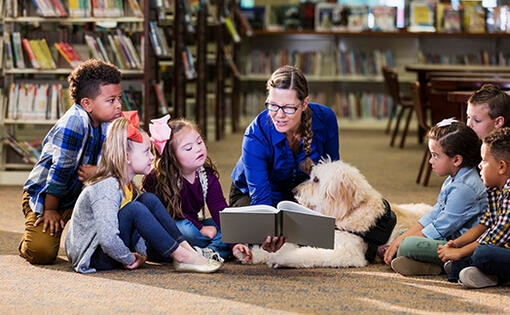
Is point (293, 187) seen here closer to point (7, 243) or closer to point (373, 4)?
point (7, 243)

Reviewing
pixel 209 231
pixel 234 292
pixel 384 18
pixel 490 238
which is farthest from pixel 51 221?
pixel 384 18

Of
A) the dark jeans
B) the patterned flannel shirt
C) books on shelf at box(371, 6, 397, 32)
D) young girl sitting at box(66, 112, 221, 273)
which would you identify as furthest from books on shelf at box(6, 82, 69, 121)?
books on shelf at box(371, 6, 397, 32)

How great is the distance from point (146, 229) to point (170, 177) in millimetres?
390

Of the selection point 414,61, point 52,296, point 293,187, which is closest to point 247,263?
point 293,187

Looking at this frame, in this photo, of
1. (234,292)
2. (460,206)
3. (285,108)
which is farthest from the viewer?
(285,108)

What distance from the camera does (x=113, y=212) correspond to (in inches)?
131

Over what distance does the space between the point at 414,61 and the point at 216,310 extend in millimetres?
9057

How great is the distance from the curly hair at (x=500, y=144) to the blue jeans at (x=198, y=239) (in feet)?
3.71

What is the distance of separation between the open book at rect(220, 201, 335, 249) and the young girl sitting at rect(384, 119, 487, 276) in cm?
40

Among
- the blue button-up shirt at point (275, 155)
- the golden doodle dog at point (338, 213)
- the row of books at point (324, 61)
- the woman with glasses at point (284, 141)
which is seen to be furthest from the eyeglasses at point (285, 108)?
the row of books at point (324, 61)

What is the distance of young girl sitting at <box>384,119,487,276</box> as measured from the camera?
134 inches

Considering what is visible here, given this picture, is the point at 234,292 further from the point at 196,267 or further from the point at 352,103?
the point at 352,103

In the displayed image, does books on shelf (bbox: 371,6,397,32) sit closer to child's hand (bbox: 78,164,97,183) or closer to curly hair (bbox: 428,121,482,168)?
curly hair (bbox: 428,121,482,168)

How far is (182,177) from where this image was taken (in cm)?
370
